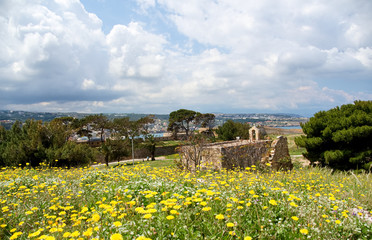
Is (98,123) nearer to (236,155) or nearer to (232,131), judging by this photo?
(232,131)

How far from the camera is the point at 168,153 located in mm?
44469

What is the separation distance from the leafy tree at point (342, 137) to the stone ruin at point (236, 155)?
6.29 feet

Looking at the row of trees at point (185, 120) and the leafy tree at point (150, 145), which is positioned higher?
the row of trees at point (185, 120)

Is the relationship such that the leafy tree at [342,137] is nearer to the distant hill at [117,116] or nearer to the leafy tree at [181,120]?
the distant hill at [117,116]

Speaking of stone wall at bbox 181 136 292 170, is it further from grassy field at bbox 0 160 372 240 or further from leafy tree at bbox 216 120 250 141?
leafy tree at bbox 216 120 250 141

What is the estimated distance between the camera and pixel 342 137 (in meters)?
13.2

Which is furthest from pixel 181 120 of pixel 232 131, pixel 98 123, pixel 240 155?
pixel 240 155

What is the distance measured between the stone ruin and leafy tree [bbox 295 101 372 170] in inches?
75.5

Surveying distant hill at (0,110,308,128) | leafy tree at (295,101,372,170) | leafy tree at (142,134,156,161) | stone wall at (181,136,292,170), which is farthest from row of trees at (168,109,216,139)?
stone wall at (181,136,292,170)

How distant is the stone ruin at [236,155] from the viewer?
11805mm

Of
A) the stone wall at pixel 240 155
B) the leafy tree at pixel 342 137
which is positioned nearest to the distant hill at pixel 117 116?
the leafy tree at pixel 342 137

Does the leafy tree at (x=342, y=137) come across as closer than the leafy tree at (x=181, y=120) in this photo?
Yes

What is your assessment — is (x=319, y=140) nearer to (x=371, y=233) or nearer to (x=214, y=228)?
(x=371, y=233)

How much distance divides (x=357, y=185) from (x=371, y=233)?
3.68 metres
